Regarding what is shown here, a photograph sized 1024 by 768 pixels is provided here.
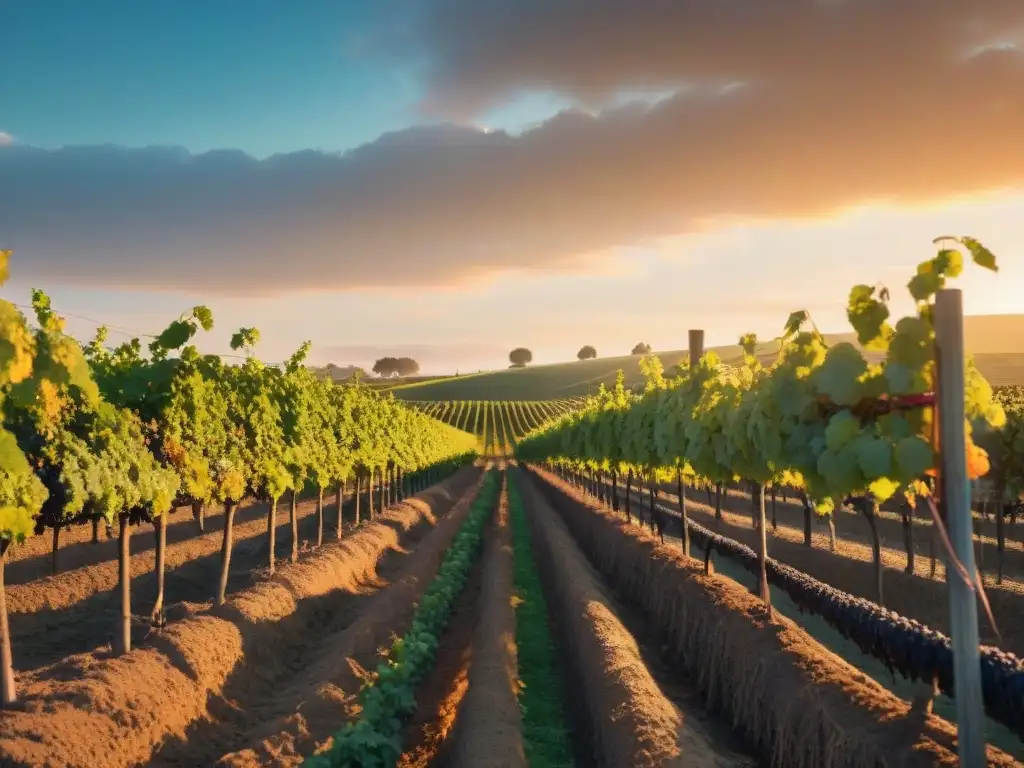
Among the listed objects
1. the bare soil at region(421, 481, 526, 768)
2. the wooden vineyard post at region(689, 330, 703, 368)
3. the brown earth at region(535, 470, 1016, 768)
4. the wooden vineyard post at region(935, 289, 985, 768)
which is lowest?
the bare soil at region(421, 481, 526, 768)

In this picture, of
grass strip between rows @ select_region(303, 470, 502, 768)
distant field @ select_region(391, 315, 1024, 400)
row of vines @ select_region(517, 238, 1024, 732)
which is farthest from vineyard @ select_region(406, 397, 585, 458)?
row of vines @ select_region(517, 238, 1024, 732)

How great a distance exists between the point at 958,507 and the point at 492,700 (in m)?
7.41

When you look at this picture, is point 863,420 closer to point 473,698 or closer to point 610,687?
point 610,687

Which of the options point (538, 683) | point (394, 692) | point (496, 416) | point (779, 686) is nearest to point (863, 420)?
point (779, 686)

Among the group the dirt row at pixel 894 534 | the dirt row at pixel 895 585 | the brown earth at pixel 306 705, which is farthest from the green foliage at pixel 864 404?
the dirt row at pixel 894 534

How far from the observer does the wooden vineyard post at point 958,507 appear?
18.1 feet

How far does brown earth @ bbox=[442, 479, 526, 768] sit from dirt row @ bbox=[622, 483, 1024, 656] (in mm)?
7129

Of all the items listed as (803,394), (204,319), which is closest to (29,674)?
(204,319)

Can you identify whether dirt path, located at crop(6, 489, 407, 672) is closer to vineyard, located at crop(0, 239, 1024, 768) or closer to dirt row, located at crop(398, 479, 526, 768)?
vineyard, located at crop(0, 239, 1024, 768)

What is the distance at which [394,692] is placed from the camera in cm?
1118

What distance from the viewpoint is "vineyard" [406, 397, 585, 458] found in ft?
428

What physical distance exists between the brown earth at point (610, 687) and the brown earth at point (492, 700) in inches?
39.2

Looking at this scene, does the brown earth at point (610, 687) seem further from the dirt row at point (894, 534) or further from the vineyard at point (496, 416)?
the vineyard at point (496, 416)

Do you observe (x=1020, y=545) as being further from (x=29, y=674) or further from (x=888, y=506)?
(x=29, y=674)
